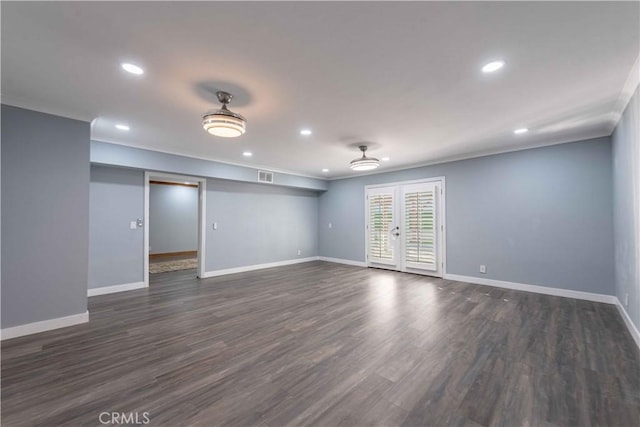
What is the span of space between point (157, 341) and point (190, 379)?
971 mm

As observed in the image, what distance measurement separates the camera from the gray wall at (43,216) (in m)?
2.89

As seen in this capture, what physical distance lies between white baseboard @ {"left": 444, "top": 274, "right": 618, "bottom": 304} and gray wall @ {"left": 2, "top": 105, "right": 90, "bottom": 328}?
21.2 ft

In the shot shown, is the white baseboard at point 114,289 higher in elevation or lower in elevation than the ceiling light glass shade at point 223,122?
lower

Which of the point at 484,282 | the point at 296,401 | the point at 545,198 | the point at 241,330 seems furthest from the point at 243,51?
the point at 484,282

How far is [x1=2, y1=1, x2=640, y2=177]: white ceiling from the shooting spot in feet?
5.52

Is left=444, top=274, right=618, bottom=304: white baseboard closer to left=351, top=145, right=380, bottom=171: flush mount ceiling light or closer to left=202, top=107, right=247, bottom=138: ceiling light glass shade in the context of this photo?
left=351, top=145, right=380, bottom=171: flush mount ceiling light

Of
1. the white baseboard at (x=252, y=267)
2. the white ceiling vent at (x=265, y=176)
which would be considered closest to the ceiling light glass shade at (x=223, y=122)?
the white ceiling vent at (x=265, y=176)

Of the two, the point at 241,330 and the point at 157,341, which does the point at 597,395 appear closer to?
the point at 241,330

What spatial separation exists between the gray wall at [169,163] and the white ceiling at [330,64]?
506 mm

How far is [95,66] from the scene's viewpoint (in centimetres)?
227

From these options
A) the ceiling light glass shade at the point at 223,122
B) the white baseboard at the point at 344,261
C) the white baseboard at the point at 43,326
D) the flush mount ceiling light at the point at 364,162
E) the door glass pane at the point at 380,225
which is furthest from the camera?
the white baseboard at the point at 344,261

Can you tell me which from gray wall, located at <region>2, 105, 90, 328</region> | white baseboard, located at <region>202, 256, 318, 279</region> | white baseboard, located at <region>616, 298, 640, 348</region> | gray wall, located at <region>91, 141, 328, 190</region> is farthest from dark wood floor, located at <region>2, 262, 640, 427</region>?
gray wall, located at <region>91, 141, 328, 190</region>

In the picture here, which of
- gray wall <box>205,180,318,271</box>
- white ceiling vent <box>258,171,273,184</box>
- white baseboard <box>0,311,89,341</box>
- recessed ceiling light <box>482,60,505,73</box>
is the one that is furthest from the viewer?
white ceiling vent <box>258,171,273,184</box>

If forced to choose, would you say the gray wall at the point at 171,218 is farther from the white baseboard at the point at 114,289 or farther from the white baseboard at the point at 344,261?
the white baseboard at the point at 344,261
